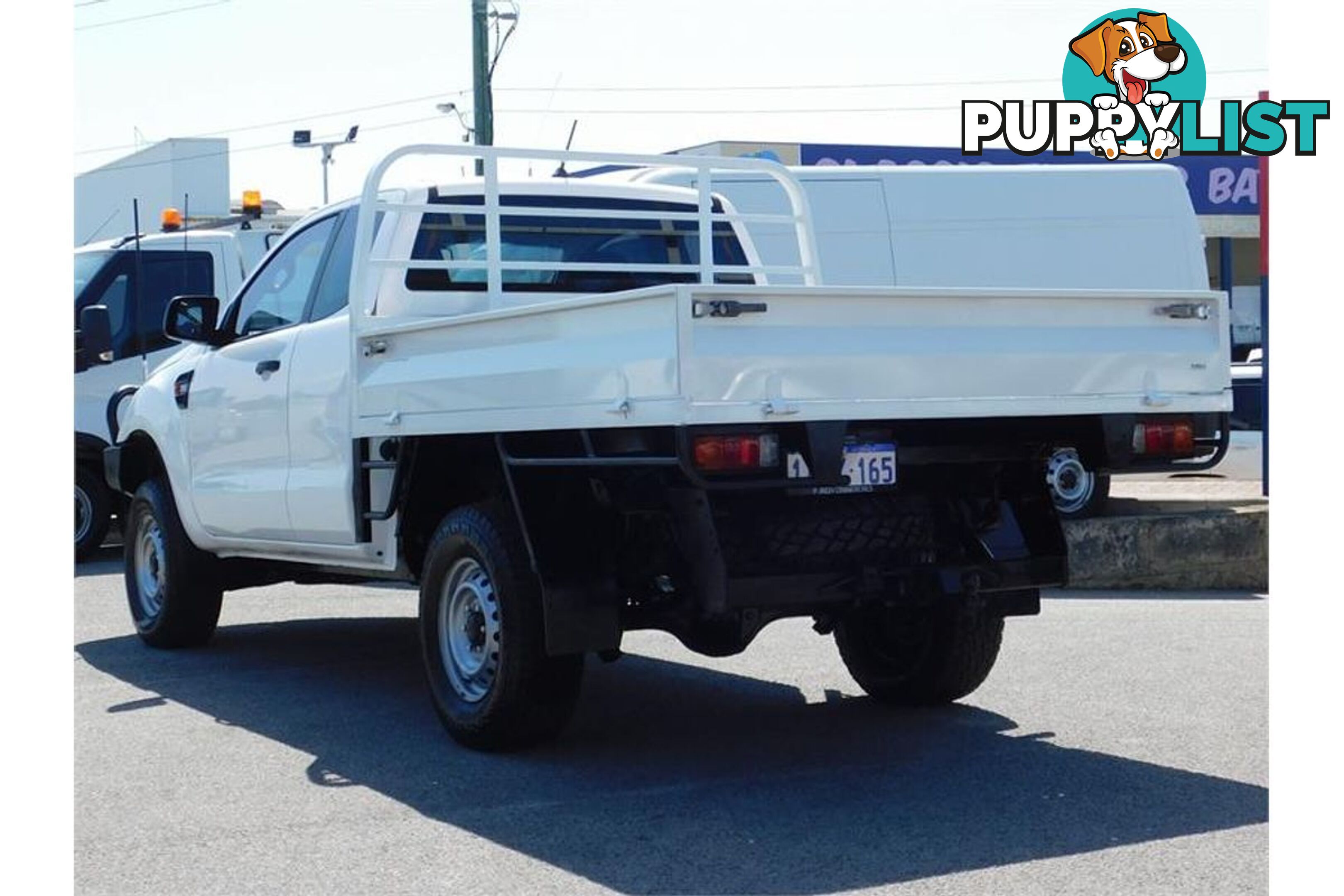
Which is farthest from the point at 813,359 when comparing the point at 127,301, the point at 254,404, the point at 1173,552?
the point at 127,301

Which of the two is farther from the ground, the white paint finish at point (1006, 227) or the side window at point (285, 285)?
the white paint finish at point (1006, 227)

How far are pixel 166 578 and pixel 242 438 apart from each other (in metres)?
1.22

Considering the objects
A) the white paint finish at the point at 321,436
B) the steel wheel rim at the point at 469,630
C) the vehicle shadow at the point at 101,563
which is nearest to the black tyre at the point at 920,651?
the steel wheel rim at the point at 469,630

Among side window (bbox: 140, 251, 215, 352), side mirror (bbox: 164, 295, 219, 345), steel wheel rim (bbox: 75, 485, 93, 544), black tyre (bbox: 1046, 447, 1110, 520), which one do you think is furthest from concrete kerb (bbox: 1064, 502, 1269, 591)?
steel wheel rim (bbox: 75, 485, 93, 544)

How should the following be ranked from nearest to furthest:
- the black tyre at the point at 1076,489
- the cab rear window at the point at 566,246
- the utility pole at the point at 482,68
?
the cab rear window at the point at 566,246, the black tyre at the point at 1076,489, the utility pole at the point at 482,68

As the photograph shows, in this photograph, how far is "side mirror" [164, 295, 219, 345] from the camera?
30.5 feet

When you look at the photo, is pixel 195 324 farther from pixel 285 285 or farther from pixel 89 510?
pixel 89 510

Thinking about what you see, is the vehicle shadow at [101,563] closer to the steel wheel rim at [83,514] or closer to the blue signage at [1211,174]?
the steel wheel rim at [83,514]

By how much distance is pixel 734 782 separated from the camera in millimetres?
6668

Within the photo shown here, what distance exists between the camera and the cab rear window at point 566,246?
27.2 ft

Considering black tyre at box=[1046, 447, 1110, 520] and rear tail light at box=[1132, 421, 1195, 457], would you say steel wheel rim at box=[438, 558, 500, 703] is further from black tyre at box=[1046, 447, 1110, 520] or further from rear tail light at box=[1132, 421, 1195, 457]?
black tyre at box=[1046, 447, 1110, 520]

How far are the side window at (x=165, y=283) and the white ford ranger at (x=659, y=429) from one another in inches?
262
